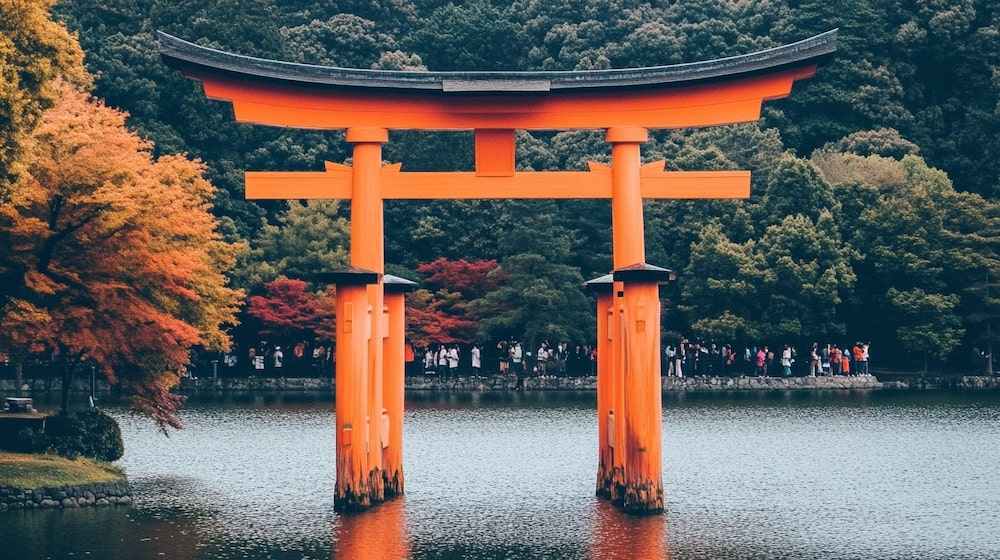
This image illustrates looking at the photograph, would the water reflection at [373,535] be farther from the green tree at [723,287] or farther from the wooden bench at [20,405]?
the green tree at [723,287]

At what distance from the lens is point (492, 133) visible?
27.4 meters

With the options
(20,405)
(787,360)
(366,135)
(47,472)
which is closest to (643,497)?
(366,135)

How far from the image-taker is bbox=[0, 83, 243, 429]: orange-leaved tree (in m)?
29.8

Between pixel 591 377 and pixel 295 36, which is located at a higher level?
pixel 295 36

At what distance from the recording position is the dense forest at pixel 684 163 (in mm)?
59625

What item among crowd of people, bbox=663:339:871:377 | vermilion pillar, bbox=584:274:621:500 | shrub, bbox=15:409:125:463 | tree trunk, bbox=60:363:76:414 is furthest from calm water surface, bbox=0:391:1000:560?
crowd of people, bbox=663:339:871:377

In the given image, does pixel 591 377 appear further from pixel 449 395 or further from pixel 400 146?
pixel 400 146

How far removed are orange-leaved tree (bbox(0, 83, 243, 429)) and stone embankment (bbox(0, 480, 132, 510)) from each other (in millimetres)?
2810

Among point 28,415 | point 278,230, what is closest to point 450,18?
point 278,230

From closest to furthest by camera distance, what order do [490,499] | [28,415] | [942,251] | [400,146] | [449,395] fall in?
[490,499], [28,415], [449,395], [942,251], [400,146]

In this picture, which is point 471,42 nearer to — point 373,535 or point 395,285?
point 395,285

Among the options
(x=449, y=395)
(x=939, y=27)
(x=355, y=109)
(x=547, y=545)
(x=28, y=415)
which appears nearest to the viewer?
(x=547, y=545)

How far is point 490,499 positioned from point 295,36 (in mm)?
51820

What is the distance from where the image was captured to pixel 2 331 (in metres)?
30.1
